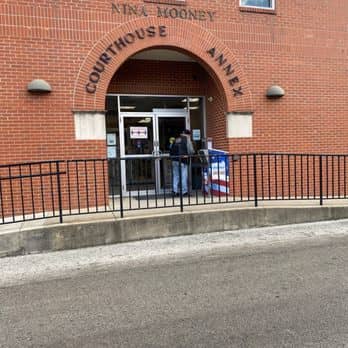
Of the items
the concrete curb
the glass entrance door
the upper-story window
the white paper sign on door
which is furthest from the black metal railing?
the upper-story window

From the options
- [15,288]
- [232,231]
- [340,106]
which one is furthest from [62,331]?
[340,106]

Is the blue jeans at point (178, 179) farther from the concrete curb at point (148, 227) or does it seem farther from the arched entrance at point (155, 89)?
the concrete curb at point (148, 227)

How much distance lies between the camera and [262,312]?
365 cm

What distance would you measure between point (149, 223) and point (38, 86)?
342 centimetres

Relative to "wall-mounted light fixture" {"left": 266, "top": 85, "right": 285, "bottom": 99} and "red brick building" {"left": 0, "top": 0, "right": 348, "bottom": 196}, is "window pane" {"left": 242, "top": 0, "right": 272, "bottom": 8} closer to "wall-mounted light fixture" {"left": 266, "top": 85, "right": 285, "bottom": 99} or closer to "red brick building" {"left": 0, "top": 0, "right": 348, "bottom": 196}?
"red brick building" {"left": 0, "top": 0, "right": 348, "bottom": 196}

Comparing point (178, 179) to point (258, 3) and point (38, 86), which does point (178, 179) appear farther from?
point (258, 3)

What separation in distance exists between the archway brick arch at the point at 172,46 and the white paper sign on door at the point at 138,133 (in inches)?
73.4

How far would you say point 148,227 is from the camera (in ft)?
21.4

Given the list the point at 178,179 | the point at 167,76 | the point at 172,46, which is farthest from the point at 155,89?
the point at 178,179

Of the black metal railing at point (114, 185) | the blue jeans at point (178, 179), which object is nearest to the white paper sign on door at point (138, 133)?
the black metal railing at point (114, 185)

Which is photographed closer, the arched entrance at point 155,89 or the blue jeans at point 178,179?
the arched entrance at point 155,89

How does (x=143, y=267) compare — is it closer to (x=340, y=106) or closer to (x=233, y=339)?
(x=233, y=339)

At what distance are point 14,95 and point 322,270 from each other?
616 cm

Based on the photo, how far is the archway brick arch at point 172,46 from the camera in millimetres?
7867
